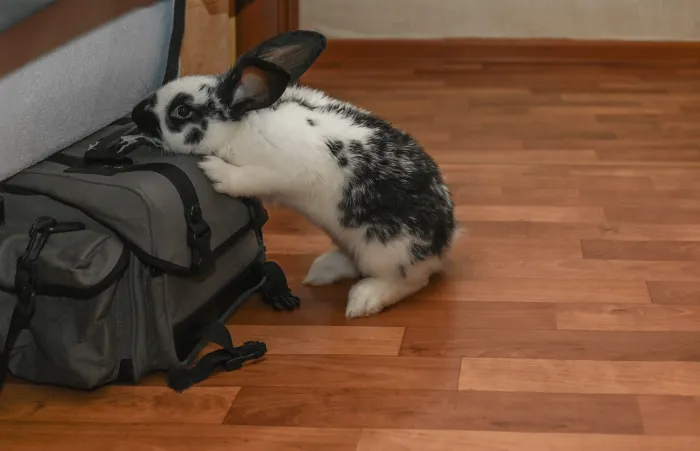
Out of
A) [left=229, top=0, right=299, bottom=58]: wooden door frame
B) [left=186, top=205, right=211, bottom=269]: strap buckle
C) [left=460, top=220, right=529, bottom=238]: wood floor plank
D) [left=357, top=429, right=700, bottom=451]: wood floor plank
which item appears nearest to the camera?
[left=357, top=429, right=700, bottom=451]: wood floor plank

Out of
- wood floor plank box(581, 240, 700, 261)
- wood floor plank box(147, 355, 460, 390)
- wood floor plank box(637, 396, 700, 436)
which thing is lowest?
wood floor plank box(581, 240, 700, 261)

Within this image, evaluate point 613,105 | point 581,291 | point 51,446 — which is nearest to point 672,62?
point 613,105

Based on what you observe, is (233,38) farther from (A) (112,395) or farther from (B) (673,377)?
(B) (673,377)

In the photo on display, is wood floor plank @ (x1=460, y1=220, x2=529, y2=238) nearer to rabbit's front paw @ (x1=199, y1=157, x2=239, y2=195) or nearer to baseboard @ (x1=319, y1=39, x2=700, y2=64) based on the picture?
rabbit's front paw @ (x1=199, y1=157, x2=239, y2=195)

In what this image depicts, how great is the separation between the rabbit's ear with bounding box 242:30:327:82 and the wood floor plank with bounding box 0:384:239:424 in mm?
596

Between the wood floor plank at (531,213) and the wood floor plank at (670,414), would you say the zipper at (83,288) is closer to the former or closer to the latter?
the wood floor plank at (670,414)

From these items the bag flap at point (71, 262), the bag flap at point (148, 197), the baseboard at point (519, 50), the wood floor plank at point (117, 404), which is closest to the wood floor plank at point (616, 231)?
the bag flap at point (148, 197)

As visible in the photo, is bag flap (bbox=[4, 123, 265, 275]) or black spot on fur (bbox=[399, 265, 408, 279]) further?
black spot on fur (bbox=[399, 265, 408, 279])

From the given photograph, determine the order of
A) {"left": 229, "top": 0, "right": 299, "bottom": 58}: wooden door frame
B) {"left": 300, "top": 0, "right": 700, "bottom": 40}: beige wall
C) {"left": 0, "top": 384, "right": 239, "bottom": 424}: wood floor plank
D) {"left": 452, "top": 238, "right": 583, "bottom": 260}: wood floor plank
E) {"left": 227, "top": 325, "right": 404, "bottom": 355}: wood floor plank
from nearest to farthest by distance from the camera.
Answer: {"left": 0, "top": 384, "right": 239, "bottom": 424}: wood floor plank
{"left": 227, "top": 325, "right": 404, "bottom": 355}: wood floor plank
{"left": 452, "top": 238, "right": 583, "bottom": 260}: wood floor plank
{"left": 229, "top": 0, "right": 299, "bottom": 58}: wooden door frame
{"left": 300, "top": 0, "right": 700, "bottom": 40}: beige wall

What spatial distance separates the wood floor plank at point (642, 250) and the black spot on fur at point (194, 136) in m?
0.88

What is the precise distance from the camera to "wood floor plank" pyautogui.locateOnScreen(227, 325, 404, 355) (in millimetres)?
1663

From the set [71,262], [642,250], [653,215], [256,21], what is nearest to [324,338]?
[71,262]

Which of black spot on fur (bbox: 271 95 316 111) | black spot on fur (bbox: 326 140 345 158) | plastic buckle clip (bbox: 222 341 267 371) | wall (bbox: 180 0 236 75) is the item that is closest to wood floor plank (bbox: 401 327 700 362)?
plastic buckle clip (bbox: 222 341 267 371)

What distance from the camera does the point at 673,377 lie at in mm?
1527
